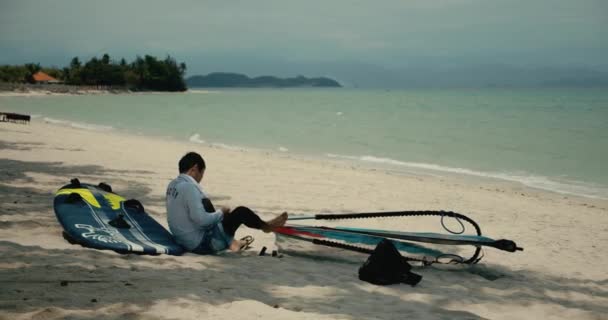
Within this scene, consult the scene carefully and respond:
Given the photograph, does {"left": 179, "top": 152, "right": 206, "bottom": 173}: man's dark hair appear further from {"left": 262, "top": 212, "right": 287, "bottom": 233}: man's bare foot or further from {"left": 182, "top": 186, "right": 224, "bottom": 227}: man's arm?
{"left": 262, "top": 212, "right": 287, "bottom": 233}: man's bare foot

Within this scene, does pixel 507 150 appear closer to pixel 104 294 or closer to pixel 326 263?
pixel 326 263

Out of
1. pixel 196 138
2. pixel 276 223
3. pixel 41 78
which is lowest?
pixel 276 223

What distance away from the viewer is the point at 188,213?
4.89 m

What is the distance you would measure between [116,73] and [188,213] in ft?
392

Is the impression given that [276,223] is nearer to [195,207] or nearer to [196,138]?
[195,207]

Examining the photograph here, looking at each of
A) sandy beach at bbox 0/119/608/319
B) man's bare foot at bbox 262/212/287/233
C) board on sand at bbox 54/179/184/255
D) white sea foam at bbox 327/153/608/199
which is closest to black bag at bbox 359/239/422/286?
sandy beach at bbox 0/119/608/319

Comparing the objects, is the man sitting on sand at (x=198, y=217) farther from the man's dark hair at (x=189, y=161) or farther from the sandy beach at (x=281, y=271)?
the sandy beach at (x=281, y=271)

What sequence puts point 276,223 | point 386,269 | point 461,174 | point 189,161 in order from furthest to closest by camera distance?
point 461,174
point 276,223
point 189,161
point 386,269

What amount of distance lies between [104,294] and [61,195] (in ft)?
7.50

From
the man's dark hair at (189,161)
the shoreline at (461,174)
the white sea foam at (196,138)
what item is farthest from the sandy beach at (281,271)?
the white sea foam at (196,138)

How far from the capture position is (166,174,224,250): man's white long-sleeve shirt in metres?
4.77

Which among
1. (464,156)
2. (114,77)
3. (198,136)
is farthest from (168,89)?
(464,156)

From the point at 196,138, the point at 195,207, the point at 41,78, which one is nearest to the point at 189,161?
the point at 195,207

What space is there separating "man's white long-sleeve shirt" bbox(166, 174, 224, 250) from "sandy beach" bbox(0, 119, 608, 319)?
216 millimetres
